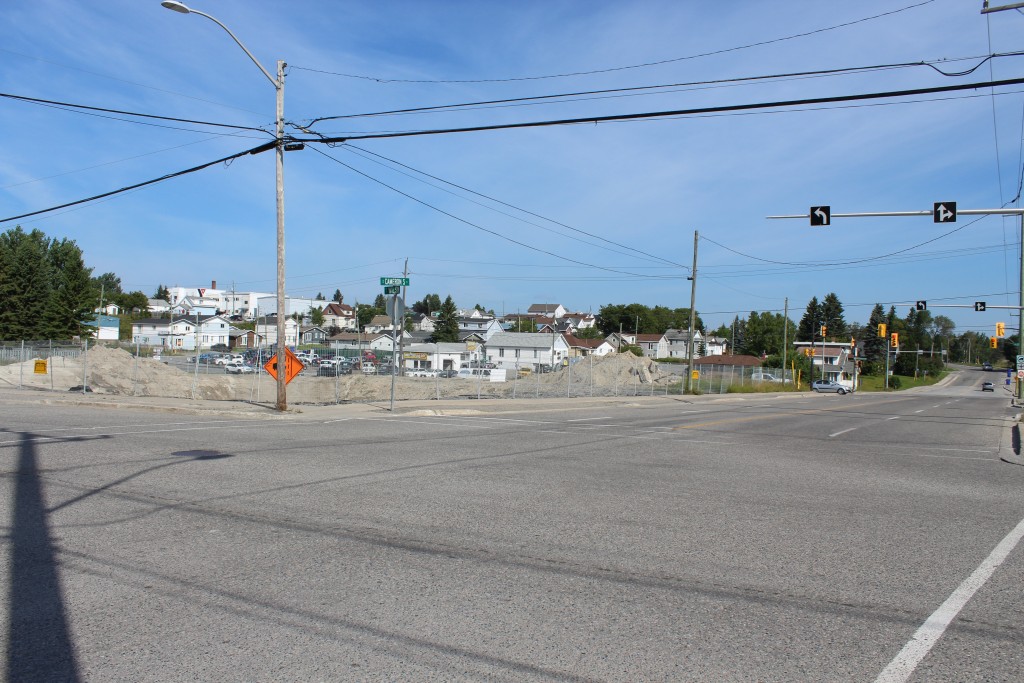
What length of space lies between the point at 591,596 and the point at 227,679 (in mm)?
2738

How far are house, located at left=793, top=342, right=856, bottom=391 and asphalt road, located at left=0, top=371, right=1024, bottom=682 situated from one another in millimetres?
101055

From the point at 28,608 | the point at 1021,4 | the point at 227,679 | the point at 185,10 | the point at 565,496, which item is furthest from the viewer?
the point at 185,10

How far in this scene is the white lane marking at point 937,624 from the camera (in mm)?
4688

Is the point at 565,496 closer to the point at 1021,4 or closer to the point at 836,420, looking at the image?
the point at 1021,4

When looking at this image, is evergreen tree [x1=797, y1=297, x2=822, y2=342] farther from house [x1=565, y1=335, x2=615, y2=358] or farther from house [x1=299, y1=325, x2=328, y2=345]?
house [x1=299, y1=325, x2=328, y2=345]

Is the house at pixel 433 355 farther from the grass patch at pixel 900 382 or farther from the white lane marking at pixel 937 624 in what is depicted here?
the white lane marking at pixel 937 624

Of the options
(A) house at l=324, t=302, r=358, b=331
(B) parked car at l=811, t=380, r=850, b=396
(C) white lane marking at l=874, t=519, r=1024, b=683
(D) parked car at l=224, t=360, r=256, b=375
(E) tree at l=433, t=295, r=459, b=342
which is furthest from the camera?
(A) house at l=324, t=302, r=358, b=331

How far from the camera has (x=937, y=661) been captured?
4852 millimetres

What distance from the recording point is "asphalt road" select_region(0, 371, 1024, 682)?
477cm

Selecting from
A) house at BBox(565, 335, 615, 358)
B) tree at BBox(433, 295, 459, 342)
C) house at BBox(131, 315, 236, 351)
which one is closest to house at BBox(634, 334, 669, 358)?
house at BBox(565, 335, 615, 358)

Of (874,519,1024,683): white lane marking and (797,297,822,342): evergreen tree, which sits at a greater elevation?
(797,297,822,342): evergreen tree

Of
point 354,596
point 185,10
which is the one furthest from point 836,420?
point 354,596

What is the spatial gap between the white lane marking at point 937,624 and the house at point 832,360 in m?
103

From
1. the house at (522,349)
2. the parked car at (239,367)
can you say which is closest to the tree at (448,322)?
the house at (522,349)
